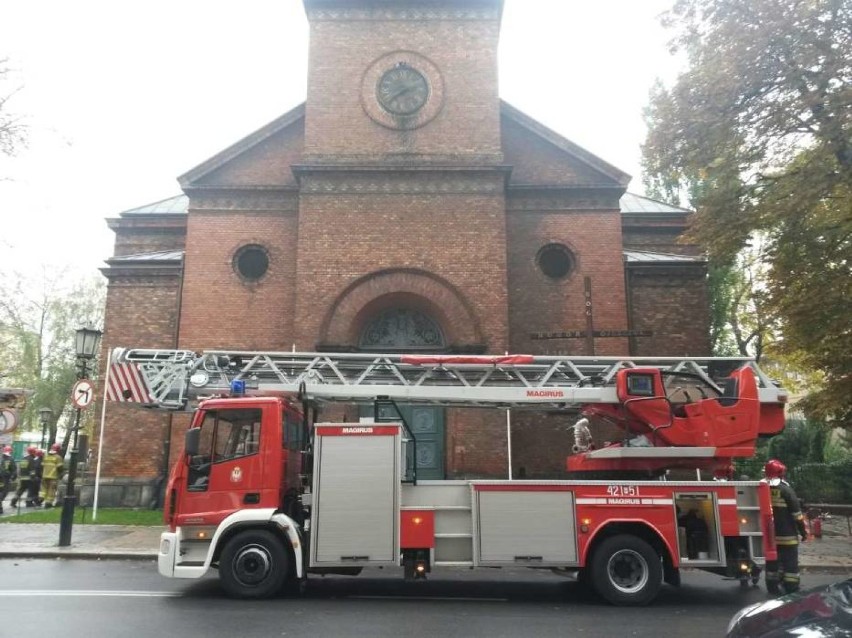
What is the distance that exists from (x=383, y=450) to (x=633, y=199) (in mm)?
18676

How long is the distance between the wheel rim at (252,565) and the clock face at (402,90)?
12547 mm

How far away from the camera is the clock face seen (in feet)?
57.9

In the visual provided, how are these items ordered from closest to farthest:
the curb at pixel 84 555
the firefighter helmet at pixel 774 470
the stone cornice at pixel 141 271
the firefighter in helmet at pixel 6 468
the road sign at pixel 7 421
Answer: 1. the firefighter helmet at pixel 774 470
2. the curb at pixel 84 555
3. the road sign at pixel 7 421
4. the stone cornice at pixel 141 271
5. the firefighter in helmet at pixel 6 468

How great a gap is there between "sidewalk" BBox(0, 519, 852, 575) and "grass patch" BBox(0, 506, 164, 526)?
0.50 m

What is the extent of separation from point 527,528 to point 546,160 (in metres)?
12.7

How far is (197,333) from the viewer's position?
684 inches

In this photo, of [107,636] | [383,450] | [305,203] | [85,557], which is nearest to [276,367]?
[383,450]

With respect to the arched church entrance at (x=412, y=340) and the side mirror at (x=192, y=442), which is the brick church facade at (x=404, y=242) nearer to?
the arched church entrance at (x=412, y=340)

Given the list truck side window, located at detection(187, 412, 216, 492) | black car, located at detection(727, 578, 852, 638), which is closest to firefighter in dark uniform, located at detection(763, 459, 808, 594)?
black car, located at detection(727, 578, 852, 638)

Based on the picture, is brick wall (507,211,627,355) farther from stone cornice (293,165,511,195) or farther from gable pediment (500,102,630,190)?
stone cornice (293,165,511,195)

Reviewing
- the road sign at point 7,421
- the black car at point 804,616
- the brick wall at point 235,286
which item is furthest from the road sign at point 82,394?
the black car at point 804,616

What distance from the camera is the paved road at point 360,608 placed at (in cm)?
664

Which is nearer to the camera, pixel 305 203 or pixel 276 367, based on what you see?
pixel 276 367

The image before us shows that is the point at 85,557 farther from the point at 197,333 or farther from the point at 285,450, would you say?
the point at 197,333
